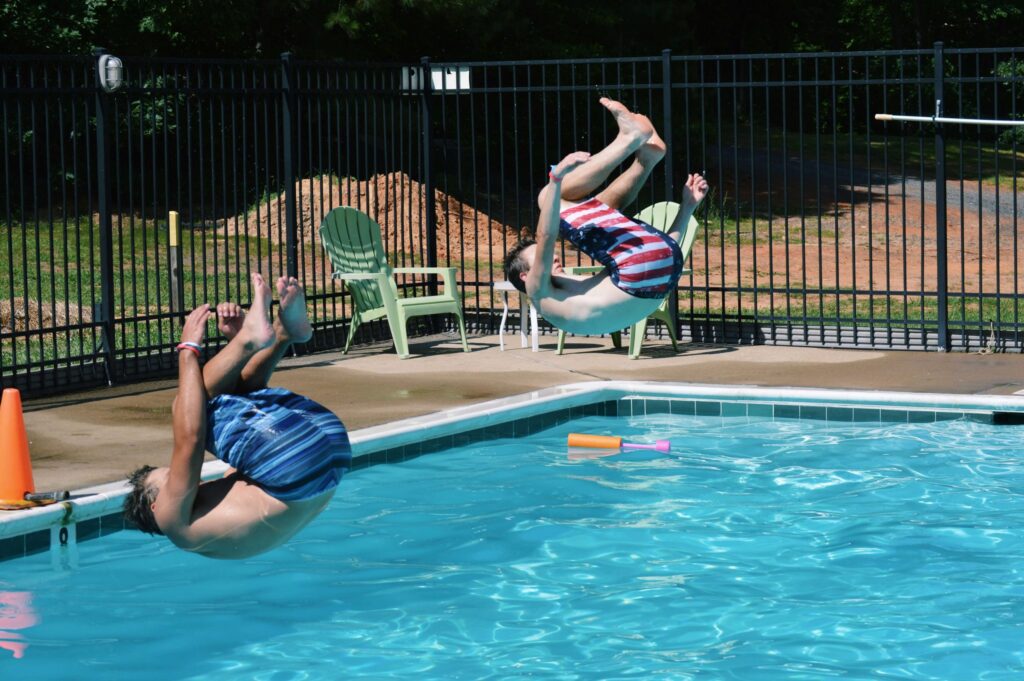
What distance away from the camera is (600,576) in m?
7.49

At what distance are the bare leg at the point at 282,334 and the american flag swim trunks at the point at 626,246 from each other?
152 cm

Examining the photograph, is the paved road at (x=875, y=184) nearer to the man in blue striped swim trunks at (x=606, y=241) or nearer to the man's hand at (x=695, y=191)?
the man in blue striped swim trunks at (x=606, y=241)

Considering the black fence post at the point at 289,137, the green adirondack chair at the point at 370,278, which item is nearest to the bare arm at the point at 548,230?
the green adirondack chair at the point at 370,278

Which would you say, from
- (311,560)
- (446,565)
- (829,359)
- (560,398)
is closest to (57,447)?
(311,560)

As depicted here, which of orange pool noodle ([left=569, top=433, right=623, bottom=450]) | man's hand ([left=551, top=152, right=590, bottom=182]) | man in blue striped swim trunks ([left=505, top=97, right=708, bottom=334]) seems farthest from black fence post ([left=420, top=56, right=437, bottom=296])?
man's hand ([left=551, top=152, right=590, bottom=182])

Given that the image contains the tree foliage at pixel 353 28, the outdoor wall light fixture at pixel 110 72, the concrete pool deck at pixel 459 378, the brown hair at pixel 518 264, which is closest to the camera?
the brown hair at pixel 518 264

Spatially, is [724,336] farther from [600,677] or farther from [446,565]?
[600,677]

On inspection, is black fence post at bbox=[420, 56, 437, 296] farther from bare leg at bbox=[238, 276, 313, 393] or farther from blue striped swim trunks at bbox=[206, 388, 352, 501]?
blue striped swim trunks at bbox=[206, 388, 352, 501]

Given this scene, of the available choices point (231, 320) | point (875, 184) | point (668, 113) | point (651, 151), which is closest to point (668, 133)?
point (668, 113)

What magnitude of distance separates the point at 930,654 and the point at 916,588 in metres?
0.93

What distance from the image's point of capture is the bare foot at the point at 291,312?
5.41m

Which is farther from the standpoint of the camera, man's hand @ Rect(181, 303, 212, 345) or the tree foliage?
the tree foliage

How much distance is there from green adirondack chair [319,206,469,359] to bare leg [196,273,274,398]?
7.28 metres

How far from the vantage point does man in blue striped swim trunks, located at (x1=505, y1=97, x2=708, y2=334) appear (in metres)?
6.25
